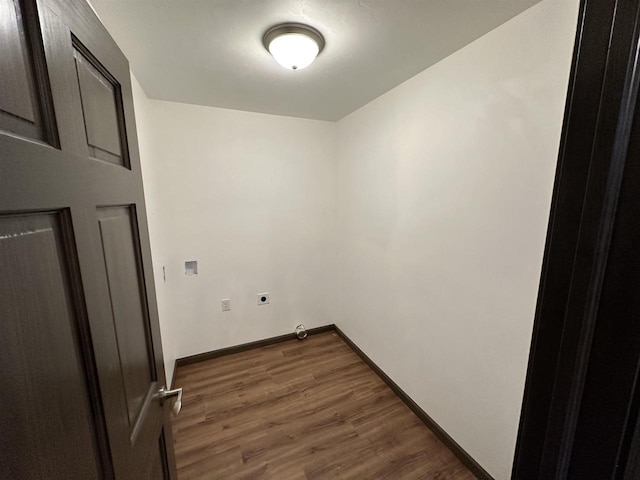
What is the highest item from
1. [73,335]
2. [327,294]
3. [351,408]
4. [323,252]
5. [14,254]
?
[14,254]

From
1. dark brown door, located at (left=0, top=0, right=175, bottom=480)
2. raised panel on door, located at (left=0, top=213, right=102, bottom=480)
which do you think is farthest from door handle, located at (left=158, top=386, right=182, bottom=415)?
raised panel on door, located at (left=0, top=213, right=102, bottom=480)

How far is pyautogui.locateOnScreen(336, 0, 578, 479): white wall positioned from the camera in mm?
1064

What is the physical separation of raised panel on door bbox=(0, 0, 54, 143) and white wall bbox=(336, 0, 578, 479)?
5.02ft

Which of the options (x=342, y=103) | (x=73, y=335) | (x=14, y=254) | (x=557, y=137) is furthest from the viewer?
(x=342, y=103)

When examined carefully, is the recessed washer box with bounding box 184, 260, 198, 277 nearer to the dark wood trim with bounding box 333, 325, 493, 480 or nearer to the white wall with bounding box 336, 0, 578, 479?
the white wall with bounding box 336, 0, 578, 479

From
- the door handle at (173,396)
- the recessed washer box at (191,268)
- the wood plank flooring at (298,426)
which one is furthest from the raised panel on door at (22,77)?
the recessed washer box at (191,268)

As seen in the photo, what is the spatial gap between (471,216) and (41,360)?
1616mm

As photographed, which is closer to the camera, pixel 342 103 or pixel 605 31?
pixel 605 31

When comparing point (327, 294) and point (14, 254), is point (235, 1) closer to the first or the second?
point (14, 254)

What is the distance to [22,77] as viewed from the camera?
0.36 m

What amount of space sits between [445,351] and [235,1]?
2095 millimetres

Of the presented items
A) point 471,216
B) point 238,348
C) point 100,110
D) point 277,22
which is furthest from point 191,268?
point 471,216

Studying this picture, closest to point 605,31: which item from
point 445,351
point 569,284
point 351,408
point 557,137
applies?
point 569,284

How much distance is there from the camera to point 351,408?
184cm
